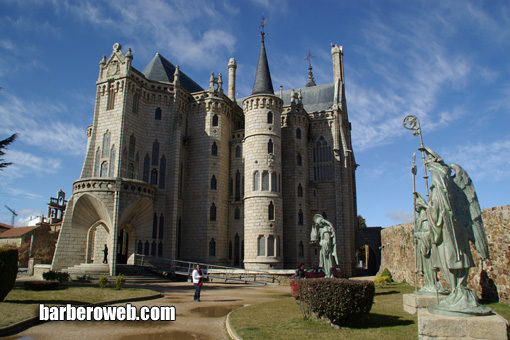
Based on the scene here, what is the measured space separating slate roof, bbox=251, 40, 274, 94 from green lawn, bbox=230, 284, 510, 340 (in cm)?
2663

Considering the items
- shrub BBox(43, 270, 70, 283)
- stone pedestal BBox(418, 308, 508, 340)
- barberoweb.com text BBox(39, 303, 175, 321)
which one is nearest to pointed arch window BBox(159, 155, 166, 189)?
shrub BBox(43, 270, 70, 283)

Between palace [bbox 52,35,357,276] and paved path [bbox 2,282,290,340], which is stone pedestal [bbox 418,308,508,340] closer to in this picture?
paved path [bbox 2,282,290,340]

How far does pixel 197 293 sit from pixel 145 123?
21.6 metres

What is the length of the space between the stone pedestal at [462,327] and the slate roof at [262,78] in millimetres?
30848

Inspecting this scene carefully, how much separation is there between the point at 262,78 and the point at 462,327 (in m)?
32.4

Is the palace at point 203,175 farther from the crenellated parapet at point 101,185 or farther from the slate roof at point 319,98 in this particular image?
the slate roof at point 319,98

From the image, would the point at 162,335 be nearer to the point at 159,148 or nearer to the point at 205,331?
the point at 205,331

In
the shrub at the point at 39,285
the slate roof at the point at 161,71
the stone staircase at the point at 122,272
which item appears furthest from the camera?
the slate roof at the point at 161,71

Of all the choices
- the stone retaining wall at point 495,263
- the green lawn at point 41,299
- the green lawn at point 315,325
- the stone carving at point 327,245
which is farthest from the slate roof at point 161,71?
the stone retaining wall at point 495,263

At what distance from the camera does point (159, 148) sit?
112 feet

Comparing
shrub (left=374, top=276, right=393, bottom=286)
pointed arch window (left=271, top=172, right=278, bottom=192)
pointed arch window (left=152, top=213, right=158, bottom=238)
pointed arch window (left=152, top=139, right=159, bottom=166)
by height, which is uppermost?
pointed arch window (left=152, top=139, right=159, bottom=166)

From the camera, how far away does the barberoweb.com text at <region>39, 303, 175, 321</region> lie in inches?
450

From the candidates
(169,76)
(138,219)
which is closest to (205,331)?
(138,219)

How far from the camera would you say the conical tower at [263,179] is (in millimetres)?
33219
